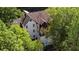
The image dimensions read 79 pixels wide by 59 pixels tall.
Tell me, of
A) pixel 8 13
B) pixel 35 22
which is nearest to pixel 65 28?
pixel 35 22

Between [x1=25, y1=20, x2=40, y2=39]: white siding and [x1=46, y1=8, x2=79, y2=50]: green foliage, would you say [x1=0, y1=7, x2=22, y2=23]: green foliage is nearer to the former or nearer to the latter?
[x1=25, y1=20, x2=40, y2=39]: white siding

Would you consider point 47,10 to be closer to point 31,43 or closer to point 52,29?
point 52,29

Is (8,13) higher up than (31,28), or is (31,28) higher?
(8,13)

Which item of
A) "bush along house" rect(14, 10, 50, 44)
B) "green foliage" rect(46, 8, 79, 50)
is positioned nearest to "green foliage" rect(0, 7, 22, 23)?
"bush along house" rect(14, 10, 50, 44)

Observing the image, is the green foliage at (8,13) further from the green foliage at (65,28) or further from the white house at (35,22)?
the green foliage at (65,28)

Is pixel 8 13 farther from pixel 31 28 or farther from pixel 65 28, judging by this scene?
pixel 65 28
